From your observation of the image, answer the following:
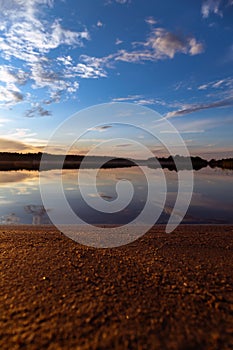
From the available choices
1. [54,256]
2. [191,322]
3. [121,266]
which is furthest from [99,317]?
[54,256]

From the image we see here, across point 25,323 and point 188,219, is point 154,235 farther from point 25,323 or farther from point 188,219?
point 25,323

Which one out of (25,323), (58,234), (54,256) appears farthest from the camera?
(58,234)

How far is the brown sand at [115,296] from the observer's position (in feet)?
12.8

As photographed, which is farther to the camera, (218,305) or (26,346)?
(218,305)

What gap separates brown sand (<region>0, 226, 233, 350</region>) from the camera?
12.8 ft

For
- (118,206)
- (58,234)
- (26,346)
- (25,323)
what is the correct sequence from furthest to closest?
(118,206) < (58,234) < (25,323) < (26,346)

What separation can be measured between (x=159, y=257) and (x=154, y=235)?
2.29m

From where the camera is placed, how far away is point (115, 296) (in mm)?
5012

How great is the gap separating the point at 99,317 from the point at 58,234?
5.35 meters

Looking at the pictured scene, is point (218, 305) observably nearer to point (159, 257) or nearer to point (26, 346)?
point (159, 257)

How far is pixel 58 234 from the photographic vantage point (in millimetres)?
9367

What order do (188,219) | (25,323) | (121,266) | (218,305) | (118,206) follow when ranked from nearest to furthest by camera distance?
(25,323)
(218,305)
(121,266)
(188,219)
(118,206)

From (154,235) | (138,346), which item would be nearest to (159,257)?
(154,235)

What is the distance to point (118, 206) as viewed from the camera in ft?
52.9
